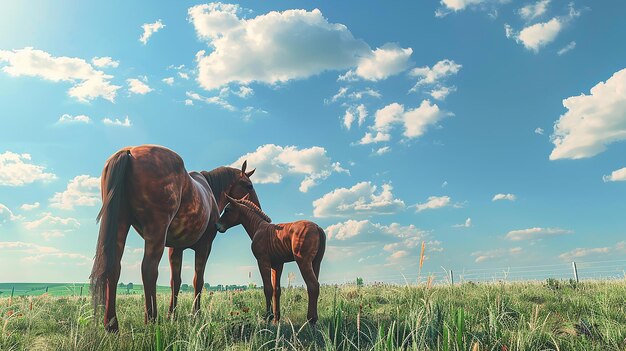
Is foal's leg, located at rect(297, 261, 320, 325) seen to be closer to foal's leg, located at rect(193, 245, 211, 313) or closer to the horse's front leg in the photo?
the horse's front leg

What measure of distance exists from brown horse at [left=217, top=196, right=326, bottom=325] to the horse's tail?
275cm

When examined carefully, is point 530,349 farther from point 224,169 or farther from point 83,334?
point 224,169

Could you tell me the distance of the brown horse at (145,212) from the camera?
19.4ft

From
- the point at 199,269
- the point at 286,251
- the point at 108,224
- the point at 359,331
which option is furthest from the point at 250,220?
the point at 359,331

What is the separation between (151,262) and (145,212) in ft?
2.41

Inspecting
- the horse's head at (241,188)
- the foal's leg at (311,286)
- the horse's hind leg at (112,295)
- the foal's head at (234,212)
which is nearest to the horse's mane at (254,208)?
the foal's head at (234,212)

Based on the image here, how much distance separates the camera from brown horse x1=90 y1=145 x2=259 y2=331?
19.4 ft

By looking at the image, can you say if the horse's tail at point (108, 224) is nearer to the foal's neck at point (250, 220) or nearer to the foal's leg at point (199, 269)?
the foal's leg at point (199, 269)

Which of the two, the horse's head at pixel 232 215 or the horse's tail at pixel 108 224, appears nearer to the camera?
the horse's tail at pixel 108 224

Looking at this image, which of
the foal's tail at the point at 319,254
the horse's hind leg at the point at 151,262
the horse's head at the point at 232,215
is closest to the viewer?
the horse's hind leg at the point at 151,262

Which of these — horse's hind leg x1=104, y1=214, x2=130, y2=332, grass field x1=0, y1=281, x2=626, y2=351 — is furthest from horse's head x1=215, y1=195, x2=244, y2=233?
horse's hind leg x1=104, y1=214, x2=130, y2=332

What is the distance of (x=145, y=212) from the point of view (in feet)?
21.1

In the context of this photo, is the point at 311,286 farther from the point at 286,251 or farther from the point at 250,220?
the point at 250,220

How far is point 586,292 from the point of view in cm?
1145
